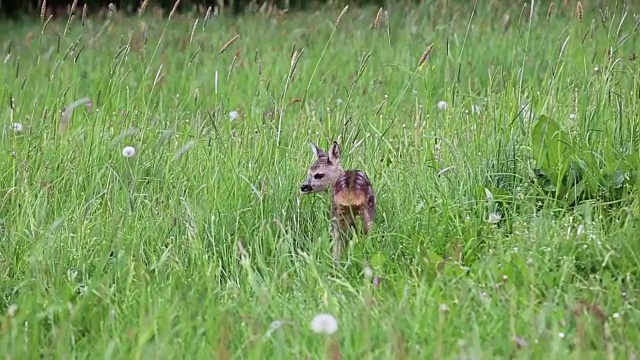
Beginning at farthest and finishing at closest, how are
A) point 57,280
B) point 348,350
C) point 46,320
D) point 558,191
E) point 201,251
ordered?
point 558,191 < point 201,251 < point 57,280 < point 46,320 < point 348,350

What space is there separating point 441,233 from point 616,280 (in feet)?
2.30

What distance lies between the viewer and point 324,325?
275 centimetres

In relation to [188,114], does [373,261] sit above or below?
above

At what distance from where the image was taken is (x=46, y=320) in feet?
9.95

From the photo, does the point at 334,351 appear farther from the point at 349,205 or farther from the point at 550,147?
the point at 550,147

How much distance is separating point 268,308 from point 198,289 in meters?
0.25

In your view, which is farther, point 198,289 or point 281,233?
point 281,233

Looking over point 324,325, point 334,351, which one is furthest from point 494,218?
point 334,351

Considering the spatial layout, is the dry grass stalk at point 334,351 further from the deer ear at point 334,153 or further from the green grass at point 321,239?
the deer ear at point 334,153

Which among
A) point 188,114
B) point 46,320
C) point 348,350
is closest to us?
point 348,350

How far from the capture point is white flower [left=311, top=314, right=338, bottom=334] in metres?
2.74

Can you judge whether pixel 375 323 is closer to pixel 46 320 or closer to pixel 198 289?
pixel 198 289

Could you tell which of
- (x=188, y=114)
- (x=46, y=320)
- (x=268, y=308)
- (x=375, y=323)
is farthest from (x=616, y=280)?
(x=188, y=114)

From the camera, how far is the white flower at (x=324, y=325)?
108 inches
